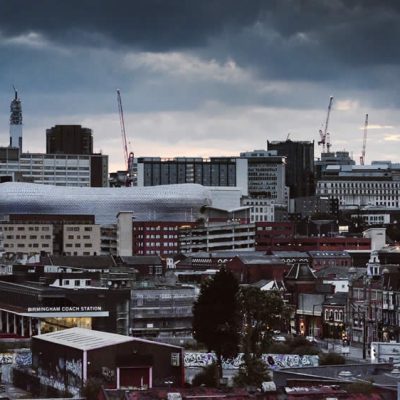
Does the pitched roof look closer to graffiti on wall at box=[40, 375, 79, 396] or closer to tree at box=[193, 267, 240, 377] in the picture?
tree at box=[193, 267, 240, 377]

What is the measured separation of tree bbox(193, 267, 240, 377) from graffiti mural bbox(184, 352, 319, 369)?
276 centimetres

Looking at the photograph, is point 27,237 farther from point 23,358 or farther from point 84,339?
point 84,339

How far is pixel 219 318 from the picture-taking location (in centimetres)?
6284

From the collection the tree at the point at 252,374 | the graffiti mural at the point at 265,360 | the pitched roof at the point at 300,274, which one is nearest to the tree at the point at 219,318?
the graffiti mural at the point at 265,360

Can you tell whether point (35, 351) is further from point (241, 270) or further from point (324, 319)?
point (241, 270)

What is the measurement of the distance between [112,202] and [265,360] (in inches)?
4797

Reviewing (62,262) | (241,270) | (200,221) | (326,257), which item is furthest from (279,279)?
(200,221)

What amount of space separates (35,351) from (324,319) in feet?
104

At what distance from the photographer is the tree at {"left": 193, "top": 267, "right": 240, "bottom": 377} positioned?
6262 cm

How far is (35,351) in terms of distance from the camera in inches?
2447

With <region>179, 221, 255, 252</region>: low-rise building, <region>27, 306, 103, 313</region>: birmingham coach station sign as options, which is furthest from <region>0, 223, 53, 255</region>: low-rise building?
<region>27, 306, 103, 313</region>: birmingham coach station sign

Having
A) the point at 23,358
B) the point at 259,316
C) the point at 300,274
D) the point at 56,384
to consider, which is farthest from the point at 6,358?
the point at 300,274

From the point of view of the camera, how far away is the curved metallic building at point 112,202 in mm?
186250

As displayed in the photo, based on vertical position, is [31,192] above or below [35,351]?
above
